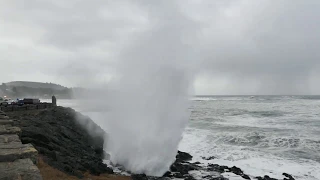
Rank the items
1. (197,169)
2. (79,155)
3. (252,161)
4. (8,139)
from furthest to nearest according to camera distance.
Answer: (252,161)
(197,169)
(79,155)
(8,139)

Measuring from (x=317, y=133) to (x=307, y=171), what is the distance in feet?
44.1

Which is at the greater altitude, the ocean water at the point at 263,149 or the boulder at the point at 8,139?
the boulder at the point at 8,139

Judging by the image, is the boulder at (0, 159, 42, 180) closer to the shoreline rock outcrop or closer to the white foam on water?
the shoreline rock outcrop

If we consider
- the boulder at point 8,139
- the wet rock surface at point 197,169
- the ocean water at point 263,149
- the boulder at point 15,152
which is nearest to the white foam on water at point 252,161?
the ocean water at point 263,149

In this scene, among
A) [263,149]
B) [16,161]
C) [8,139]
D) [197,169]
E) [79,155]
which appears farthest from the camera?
[263,149]

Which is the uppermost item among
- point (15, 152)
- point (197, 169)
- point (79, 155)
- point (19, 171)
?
point (15, 152)

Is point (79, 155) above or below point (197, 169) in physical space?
above

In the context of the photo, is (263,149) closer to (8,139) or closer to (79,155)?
(79,155)

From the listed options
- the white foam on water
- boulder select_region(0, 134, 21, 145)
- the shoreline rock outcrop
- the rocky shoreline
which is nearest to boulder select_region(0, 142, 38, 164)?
the shoreline rock outcrop

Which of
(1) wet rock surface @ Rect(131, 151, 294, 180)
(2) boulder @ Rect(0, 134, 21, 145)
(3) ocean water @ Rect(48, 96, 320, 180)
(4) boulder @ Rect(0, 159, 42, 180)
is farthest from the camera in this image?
(3) ocean water @ Rect(48, 96, 320, 180)

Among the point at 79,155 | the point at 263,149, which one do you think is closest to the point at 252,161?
the point at 263,149

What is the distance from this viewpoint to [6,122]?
8.54m

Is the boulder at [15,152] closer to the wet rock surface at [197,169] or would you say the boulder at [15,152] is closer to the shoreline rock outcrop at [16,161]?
the shoreline rock outcrop at [16,161]

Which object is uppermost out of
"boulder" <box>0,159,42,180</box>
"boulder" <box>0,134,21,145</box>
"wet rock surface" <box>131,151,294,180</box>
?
"boulder" <box>0,134,21,145</box>
